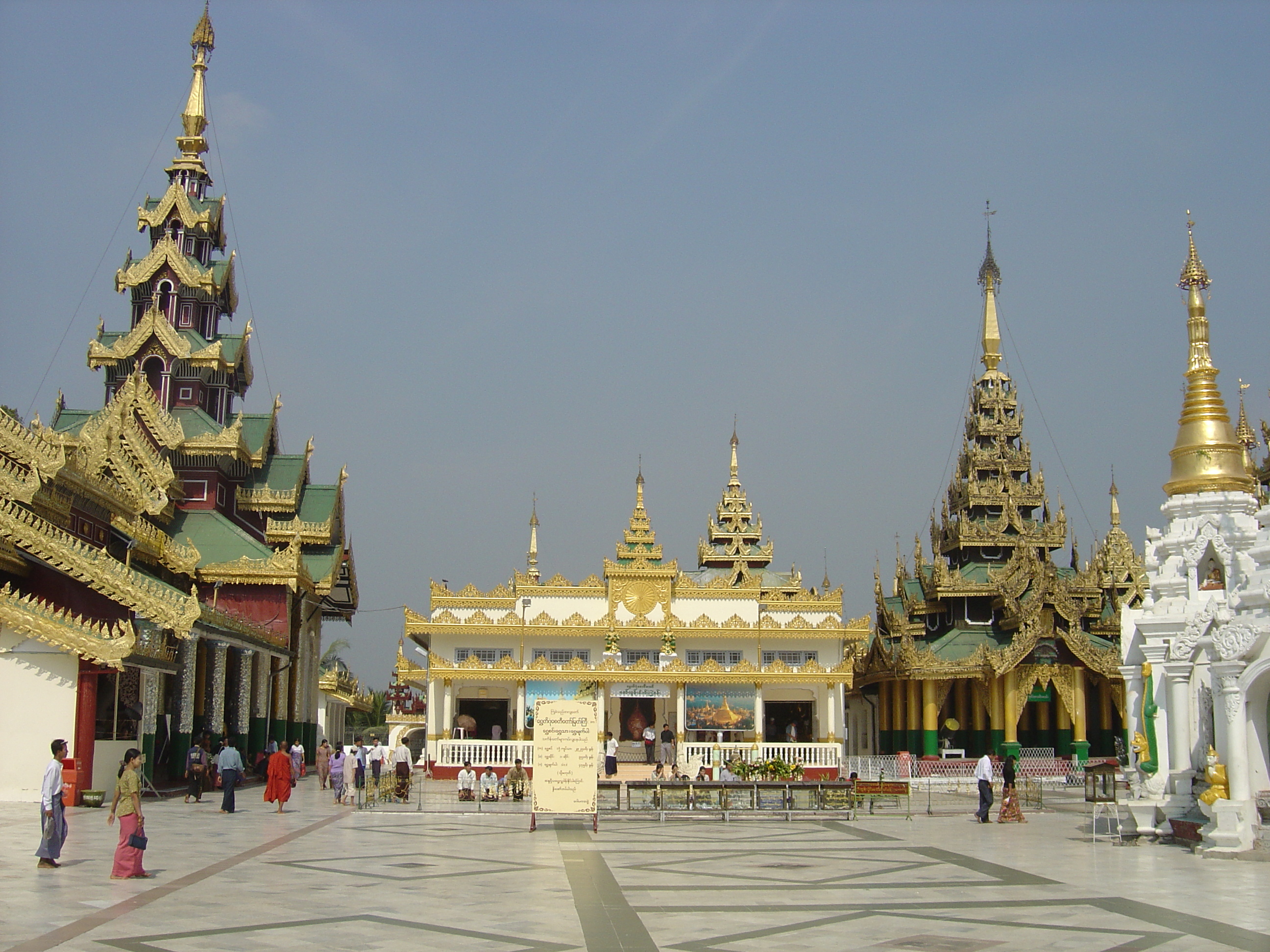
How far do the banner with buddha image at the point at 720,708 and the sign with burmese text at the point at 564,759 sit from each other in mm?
21470

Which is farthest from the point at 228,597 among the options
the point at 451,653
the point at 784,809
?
the point at 784,809

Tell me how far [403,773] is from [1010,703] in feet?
73.9

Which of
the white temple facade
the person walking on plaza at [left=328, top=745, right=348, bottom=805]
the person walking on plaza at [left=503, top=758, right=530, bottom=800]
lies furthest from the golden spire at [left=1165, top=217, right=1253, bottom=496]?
the person walking on plaza at [left=328, top=745, right=348, bottom=805]

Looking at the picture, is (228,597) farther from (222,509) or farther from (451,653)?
(451,653)

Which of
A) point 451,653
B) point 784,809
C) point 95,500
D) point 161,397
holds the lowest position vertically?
point 784,809

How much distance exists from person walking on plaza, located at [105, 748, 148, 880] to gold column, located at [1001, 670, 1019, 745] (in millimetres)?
33119

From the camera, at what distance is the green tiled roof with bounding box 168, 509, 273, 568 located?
36062mm

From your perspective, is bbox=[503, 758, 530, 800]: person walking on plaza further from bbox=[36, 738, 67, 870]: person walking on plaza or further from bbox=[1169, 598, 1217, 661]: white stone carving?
bbox=[36, 738, 67, 870]: person walking on plaza

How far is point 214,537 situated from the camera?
121 ft

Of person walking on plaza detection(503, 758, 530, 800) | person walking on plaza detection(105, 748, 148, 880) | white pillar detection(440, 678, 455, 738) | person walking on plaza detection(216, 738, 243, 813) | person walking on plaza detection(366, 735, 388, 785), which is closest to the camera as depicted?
person walking on plaza detection(105, 748, 148, 880)

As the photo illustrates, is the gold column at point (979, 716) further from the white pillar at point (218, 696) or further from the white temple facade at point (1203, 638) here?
the white pillar at point (218, 696)

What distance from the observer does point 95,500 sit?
94.3 ft

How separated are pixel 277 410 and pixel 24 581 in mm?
19155

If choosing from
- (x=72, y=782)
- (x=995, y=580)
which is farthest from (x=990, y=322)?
(x=72, y=782)
